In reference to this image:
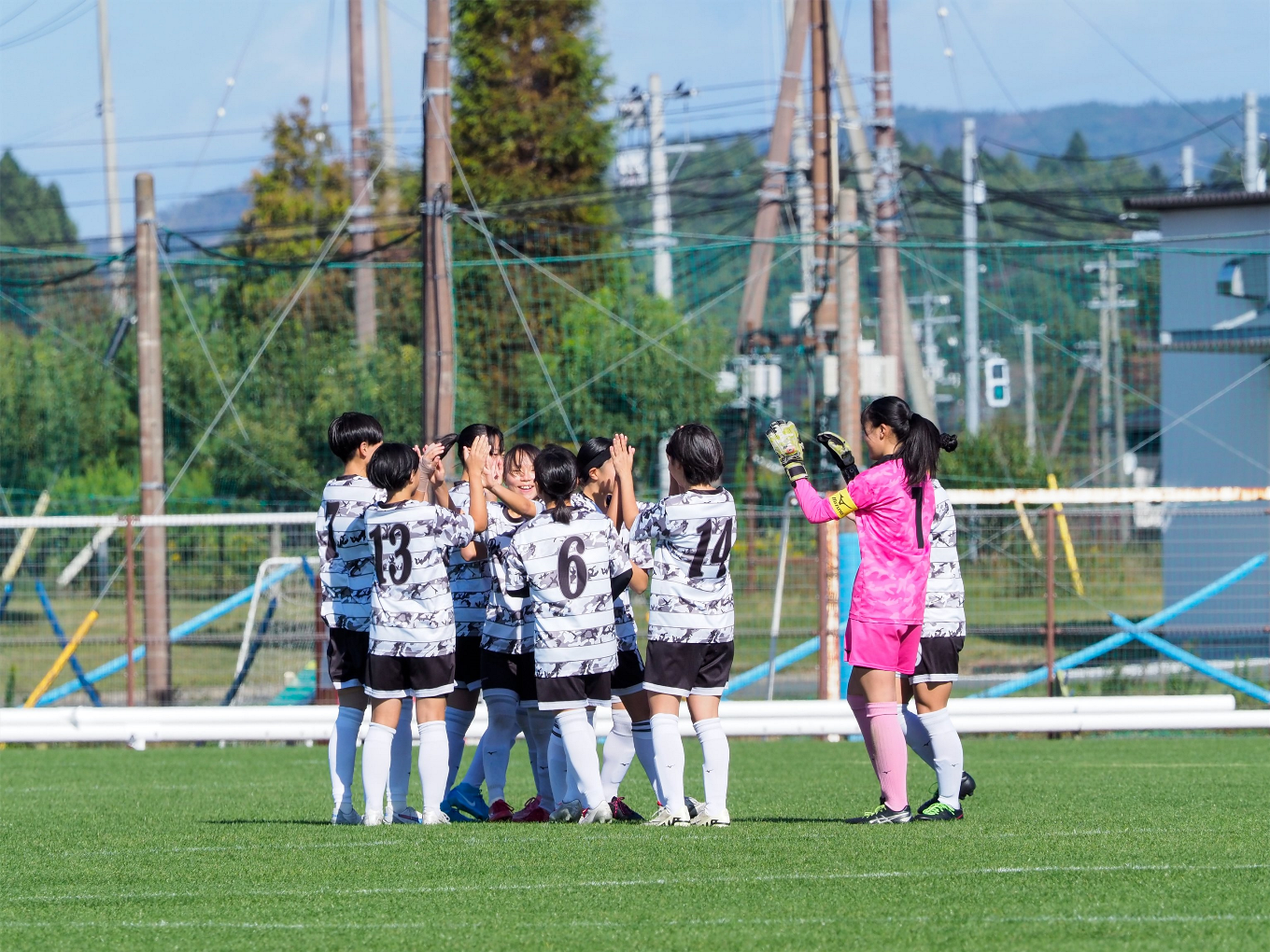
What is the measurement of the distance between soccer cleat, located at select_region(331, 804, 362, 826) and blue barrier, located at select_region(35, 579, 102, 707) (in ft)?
22.1

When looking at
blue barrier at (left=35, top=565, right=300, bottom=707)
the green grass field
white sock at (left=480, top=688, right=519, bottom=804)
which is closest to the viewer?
the green grass field

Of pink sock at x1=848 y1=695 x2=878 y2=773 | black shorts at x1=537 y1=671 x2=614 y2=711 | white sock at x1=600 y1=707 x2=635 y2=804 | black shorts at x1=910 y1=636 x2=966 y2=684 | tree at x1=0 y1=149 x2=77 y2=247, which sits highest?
tree at x1=0 y1=149 x2=77 y2=247

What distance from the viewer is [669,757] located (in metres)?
6.70

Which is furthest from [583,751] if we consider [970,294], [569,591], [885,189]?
[970,294]

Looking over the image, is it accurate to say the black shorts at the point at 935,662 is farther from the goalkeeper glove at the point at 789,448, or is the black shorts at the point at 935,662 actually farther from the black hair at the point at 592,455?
the black hair at the point at 592,455

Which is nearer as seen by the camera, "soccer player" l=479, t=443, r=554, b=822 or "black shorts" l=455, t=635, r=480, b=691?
"soccer player" l=479, t=443, r=554, b=822

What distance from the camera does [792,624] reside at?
13852 millimetres

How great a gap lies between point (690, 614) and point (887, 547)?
0.84 metres

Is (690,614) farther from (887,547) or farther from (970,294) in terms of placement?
(970,294)

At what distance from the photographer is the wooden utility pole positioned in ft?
67.6

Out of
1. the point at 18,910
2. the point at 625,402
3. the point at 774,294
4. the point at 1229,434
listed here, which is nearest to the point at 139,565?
the point at 625,402

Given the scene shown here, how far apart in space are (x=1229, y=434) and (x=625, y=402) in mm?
8583

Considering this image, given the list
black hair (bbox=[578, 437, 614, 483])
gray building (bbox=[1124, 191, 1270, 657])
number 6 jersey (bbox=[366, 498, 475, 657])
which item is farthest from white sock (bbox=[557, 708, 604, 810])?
gray building (bbox=[1124, 191, 1270, 657])

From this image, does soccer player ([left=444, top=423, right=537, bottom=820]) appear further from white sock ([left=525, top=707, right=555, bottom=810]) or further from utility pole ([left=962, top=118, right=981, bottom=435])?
utility pole ([left=962, top=118, right=981, bottom=435])
